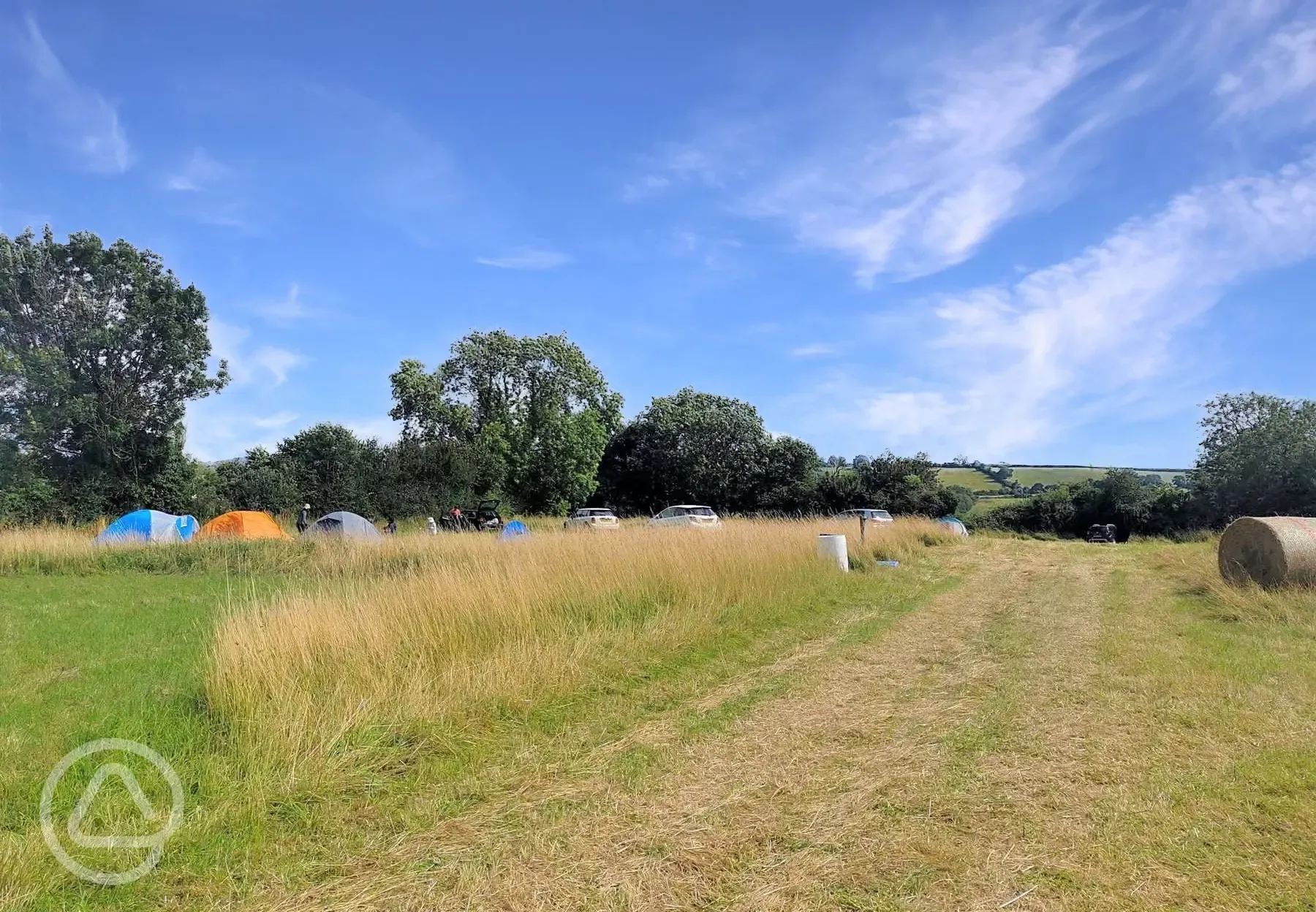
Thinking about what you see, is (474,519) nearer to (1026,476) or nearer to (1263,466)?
(1263,466)

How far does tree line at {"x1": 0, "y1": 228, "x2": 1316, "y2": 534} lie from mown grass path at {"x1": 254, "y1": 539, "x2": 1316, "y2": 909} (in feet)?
97.5

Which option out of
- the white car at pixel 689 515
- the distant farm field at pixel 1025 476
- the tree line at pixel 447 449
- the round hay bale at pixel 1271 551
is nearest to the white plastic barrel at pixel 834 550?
the round hay bale at pixel 1271 551

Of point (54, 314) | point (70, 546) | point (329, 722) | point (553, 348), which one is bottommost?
point (329, 722)

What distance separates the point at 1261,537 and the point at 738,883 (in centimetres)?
1270

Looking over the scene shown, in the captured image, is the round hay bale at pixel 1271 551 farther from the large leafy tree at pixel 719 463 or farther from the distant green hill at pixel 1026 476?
the distant green hill at pixel 1026 476

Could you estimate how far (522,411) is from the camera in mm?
49688

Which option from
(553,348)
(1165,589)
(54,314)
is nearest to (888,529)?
(1165,589)

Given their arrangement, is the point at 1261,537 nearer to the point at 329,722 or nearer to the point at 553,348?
the point at 329,722

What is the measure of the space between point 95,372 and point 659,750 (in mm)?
33002

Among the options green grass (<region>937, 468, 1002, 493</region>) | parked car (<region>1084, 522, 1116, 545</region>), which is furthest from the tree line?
green grass (<region>937, 468, 1002, 493</region>)

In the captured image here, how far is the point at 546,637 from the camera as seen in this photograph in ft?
24.7

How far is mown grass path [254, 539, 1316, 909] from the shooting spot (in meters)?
3.28

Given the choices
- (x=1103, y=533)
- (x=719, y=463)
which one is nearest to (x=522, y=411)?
(x=719, y=463)

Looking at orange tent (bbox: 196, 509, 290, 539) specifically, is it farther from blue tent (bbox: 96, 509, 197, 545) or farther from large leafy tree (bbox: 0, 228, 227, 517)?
large leafy tree (bbox: 0, 228, 227, 517)
